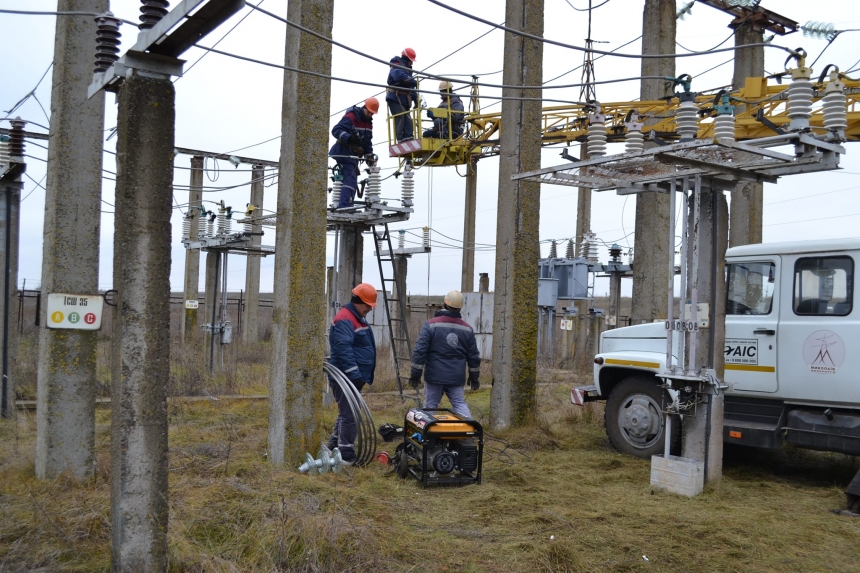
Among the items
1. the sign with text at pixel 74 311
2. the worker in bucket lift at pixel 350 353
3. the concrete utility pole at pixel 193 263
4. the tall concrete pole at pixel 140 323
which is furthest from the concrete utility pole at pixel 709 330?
the concrete utility pole at pixel 193 263

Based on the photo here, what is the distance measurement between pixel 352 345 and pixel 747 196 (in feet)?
44.8

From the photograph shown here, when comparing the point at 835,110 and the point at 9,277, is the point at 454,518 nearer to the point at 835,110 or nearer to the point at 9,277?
the point at 835,110

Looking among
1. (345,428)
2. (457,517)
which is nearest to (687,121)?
(457,517)

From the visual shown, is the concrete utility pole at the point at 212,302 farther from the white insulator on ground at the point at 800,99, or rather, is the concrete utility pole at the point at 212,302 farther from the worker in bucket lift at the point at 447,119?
the white insulator on ground at the point at 800,99

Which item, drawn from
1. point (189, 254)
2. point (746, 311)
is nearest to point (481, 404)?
point (746, 311)

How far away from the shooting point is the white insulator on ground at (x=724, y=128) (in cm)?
659

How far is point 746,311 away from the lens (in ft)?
27.9

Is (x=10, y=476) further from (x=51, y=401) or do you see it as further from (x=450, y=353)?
(x=450, y=353)

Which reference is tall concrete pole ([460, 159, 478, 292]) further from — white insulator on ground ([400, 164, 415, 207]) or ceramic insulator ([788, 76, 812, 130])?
ceramic insulator ([788, 76, 812, 130])

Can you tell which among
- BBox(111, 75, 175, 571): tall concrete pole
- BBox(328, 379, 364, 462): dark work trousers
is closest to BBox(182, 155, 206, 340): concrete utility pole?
BBox(328, 379, 364, 462): dark work trousers

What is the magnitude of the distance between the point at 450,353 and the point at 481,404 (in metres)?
4.62

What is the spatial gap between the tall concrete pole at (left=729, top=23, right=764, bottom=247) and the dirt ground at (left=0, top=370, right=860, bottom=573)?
33.6 feet

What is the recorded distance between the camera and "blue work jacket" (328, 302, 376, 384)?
8.33 m

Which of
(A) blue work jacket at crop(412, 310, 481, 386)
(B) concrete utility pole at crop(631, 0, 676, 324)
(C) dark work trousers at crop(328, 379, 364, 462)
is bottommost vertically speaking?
(C) dark work trousers at crop(328, 379, 364, 462)
